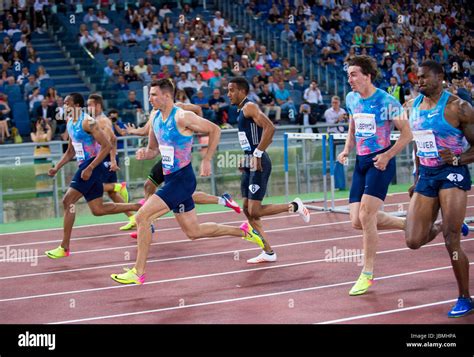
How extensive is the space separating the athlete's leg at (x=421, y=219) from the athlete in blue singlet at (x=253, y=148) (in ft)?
9.93

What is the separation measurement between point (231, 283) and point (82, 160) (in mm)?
3303

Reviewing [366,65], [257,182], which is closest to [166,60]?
[257,182]

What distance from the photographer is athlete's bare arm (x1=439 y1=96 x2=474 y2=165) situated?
771cm

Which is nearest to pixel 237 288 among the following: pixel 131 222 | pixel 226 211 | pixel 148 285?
pixel 148 285

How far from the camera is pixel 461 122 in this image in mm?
7777

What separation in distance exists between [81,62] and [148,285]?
49.5 ft

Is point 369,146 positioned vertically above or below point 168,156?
above

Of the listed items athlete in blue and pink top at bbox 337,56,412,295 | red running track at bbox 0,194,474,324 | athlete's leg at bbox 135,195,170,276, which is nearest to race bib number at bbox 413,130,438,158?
athlete in blue and pink top at bbox 337,56,412,295

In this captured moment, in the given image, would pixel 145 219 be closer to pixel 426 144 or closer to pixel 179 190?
pixel 179 190

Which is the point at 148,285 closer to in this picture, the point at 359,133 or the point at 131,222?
the point at 359,133

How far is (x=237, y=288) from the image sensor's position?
962 cm

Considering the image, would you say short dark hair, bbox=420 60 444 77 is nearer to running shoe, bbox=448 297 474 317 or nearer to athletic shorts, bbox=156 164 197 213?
running shoe, bbox=448 297 474 317

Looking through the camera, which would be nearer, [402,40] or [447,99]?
[447,99]

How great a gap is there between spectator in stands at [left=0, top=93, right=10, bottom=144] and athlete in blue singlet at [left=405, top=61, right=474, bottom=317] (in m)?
13.2
